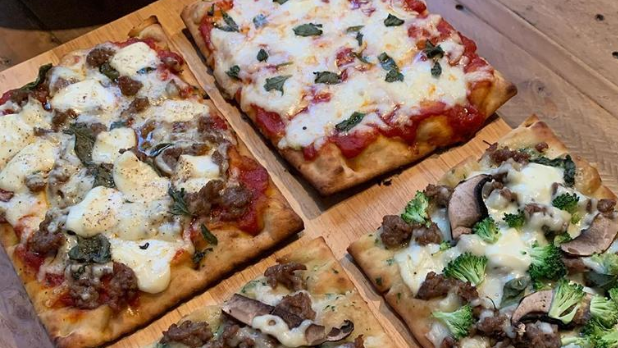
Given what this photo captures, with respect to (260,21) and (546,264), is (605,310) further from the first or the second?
(260,21)

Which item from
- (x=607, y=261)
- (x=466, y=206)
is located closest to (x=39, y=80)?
(x=466, y=206)

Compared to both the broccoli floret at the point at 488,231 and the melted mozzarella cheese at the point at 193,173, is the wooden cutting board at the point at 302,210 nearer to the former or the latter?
the melted mozzarella cheese at the point at 193,173

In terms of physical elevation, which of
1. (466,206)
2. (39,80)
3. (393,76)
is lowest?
(466,206)

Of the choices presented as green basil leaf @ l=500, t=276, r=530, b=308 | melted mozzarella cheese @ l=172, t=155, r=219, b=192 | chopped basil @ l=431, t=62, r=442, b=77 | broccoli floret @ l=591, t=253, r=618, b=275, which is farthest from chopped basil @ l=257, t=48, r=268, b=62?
broccoli floret @ l=591, t=253, r=618, b=275

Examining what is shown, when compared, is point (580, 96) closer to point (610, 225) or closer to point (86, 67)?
point (610, 225)

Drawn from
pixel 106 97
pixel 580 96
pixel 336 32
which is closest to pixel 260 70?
pixel 336 32

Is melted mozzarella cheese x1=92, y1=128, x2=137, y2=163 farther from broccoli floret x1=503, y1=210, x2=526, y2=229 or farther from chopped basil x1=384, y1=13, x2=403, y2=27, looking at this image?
broccoli floret x1=503, y1=210, x2=526, y2=229

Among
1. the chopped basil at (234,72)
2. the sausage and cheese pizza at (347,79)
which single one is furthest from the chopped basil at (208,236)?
the chopped basil at (234,72)
